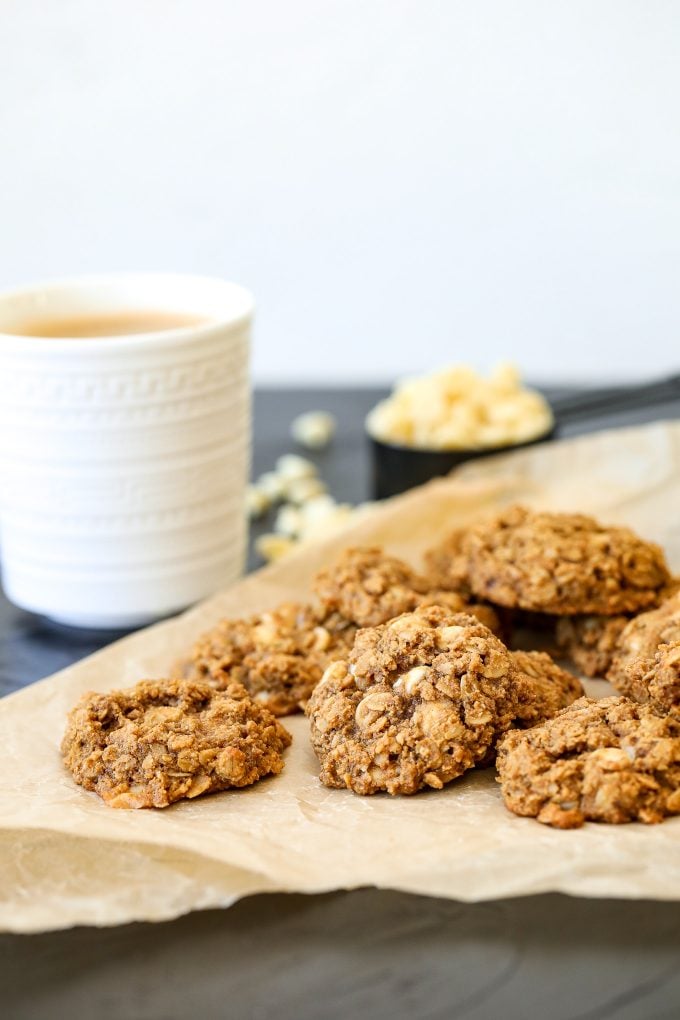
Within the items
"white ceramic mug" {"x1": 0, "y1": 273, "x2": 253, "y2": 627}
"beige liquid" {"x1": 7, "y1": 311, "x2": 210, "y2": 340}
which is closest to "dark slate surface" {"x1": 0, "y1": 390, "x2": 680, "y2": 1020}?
"white ceramic mug" {"x1": 0, "y1": 273, "x2": 253, "y2": 627}

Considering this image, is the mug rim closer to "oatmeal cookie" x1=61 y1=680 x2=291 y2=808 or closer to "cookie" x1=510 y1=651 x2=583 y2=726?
"oatmeal cookie" x1=61 y1=680 x2=291 y2=808

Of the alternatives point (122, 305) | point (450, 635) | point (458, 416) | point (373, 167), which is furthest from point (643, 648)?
point (373, 167)

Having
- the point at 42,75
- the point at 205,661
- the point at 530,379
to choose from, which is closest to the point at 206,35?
the point at 42,75

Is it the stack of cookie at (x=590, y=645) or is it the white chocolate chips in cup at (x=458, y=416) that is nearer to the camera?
the stack of cookie at (x=590, y=645)

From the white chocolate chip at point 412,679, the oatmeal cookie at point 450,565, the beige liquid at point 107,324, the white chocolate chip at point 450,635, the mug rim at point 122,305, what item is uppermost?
the mug rim at point 122,305

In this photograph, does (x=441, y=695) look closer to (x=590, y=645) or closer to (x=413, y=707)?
(x=413, y=707)

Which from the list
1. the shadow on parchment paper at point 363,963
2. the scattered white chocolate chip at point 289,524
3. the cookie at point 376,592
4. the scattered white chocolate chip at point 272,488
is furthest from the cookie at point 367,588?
the scattered white chocolate chip at point 272,488

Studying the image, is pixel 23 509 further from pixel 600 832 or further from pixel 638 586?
pixel 600 832

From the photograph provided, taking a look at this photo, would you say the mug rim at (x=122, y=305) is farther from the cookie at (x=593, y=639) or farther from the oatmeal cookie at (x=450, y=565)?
the cookie at (x=593, y=639)
